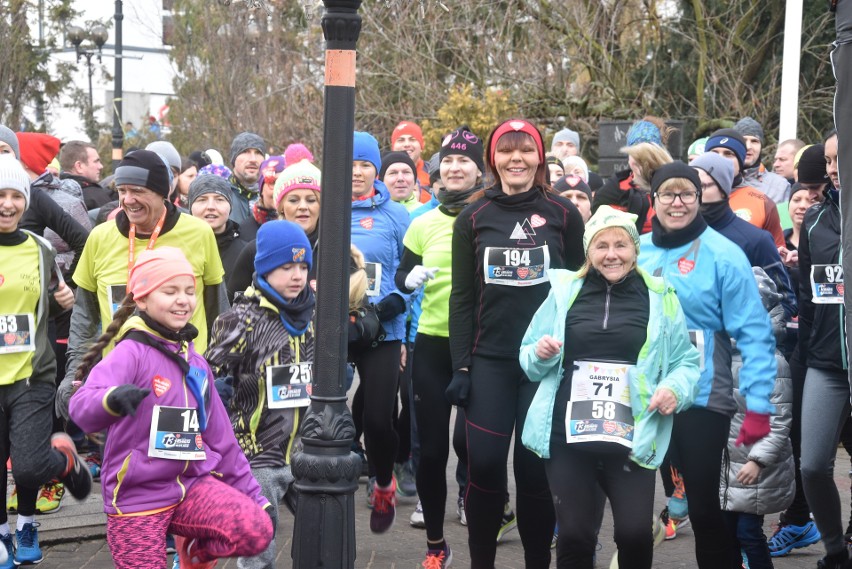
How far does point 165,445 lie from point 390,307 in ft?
8.05

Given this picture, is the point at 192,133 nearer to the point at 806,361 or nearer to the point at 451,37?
the point at 451,37

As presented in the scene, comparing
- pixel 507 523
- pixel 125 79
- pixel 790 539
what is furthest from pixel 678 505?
pixel 125 79

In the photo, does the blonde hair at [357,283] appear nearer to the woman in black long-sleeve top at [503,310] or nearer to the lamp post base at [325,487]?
the woman in black long-sleeve top at [503,310]

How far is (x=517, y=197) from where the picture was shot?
236 inches

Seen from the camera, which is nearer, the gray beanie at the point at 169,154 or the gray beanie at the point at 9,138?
the gray beanie at the point at 9,138

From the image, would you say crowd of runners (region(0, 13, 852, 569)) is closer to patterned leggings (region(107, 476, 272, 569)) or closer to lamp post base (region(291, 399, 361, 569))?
patterned leggings (region(107, 476, 272, 569))

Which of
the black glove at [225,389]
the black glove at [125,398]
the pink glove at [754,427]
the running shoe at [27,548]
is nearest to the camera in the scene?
the black glove at [125,398]

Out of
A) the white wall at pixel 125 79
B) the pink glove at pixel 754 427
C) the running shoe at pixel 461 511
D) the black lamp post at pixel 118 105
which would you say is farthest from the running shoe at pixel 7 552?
the white wall at pixel 125 79

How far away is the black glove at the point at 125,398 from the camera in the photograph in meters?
4.75

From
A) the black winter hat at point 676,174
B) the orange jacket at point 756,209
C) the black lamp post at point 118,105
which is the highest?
the black lamp post at point 118,105

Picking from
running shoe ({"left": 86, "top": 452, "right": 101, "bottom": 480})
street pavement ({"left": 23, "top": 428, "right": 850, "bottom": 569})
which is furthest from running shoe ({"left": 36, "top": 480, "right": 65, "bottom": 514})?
running shoe ({"left": 86, "top": 452, "right": 101, "bottom": 480})

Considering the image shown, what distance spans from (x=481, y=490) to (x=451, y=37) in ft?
55.7

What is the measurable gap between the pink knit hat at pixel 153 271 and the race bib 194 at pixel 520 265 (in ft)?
4.88

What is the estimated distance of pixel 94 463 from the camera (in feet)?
29.2
